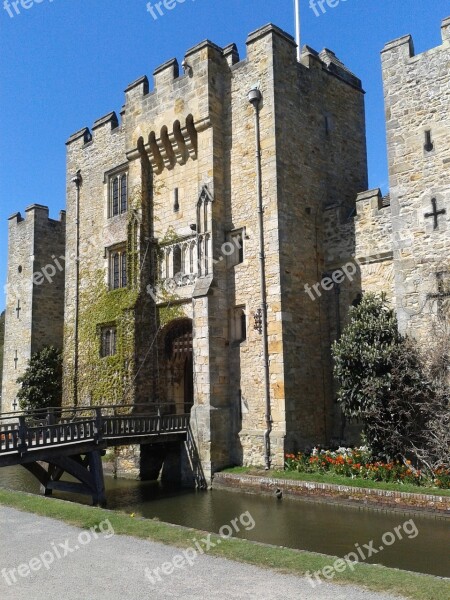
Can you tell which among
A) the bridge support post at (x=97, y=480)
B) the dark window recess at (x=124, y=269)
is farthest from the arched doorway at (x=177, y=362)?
the bridge support post at (x=97, y=480)

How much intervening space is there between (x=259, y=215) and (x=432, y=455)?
860 cm

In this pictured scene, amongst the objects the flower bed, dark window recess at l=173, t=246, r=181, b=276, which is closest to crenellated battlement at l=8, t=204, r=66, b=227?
dark window recess at l=173, t=246, r=181, b=276

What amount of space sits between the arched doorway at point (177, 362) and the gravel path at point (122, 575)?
12.4m

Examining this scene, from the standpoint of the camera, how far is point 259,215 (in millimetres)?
18688

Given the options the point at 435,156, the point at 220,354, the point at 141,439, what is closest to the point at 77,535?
the point at 141,439

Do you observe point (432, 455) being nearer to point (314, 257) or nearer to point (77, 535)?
point (314, 257)

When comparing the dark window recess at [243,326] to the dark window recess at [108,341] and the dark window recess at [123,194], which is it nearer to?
the dark window recess at [108,341]

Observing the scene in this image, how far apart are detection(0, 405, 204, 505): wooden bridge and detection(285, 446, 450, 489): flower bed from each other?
3325 mm

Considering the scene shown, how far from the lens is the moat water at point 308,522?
407 inches

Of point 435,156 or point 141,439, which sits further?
point 141,439

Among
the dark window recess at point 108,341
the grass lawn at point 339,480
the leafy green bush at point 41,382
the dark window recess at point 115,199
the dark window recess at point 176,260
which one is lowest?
the grass lawn at point 339,480

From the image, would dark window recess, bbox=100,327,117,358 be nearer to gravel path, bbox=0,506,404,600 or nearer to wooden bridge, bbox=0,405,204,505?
wooden bridge, bbox=0,405,204,505

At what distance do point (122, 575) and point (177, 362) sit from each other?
14.7m

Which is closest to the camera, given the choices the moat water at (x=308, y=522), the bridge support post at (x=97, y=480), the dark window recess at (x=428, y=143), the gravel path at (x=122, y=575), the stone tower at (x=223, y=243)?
the gravel path at (x=122, y=575)
